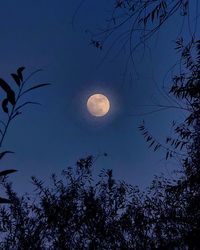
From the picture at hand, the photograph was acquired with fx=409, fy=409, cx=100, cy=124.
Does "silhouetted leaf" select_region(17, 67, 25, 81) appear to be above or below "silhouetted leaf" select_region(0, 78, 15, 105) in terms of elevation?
above

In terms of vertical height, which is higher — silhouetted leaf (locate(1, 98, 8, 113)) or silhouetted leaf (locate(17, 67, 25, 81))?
silhouetted leaf (locate(17, 67, 25, 81))

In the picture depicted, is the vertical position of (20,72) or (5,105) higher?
(20,72)

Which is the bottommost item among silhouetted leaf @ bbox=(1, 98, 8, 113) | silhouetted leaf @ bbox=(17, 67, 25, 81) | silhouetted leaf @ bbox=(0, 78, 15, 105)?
silhouetted leaf @ bbox=(1, 98, 8, 113)

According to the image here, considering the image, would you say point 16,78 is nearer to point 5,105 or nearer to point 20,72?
point 20,72

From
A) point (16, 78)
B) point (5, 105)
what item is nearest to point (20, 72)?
point (16, 78)

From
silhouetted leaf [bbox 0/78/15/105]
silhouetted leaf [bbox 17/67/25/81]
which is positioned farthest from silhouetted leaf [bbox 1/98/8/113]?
silhouetted leaf [bbox 17/67/25/81]

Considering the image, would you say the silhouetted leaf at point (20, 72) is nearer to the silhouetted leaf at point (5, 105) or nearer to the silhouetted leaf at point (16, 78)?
the silhouetted leaf at point (16, 78)

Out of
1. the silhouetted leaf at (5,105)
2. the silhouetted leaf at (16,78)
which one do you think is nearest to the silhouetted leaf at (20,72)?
the silhouetted leaf at (16,78)

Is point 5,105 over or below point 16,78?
below

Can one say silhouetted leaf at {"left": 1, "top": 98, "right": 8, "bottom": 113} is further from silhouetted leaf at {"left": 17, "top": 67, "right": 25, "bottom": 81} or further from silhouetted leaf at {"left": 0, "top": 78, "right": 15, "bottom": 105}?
silhouetted leaf at {"left": 17, "top": 67, "right": 25, "bottom": 81}

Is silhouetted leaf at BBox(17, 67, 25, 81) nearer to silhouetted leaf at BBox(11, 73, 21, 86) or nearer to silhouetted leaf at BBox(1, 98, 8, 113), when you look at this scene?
silhouetted leaf at BBox(11, 73, 21, 86)

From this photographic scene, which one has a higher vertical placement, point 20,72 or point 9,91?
point 20,72

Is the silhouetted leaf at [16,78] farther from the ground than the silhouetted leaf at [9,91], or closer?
farther from the ground

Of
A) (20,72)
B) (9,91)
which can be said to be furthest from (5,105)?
(20,72)
